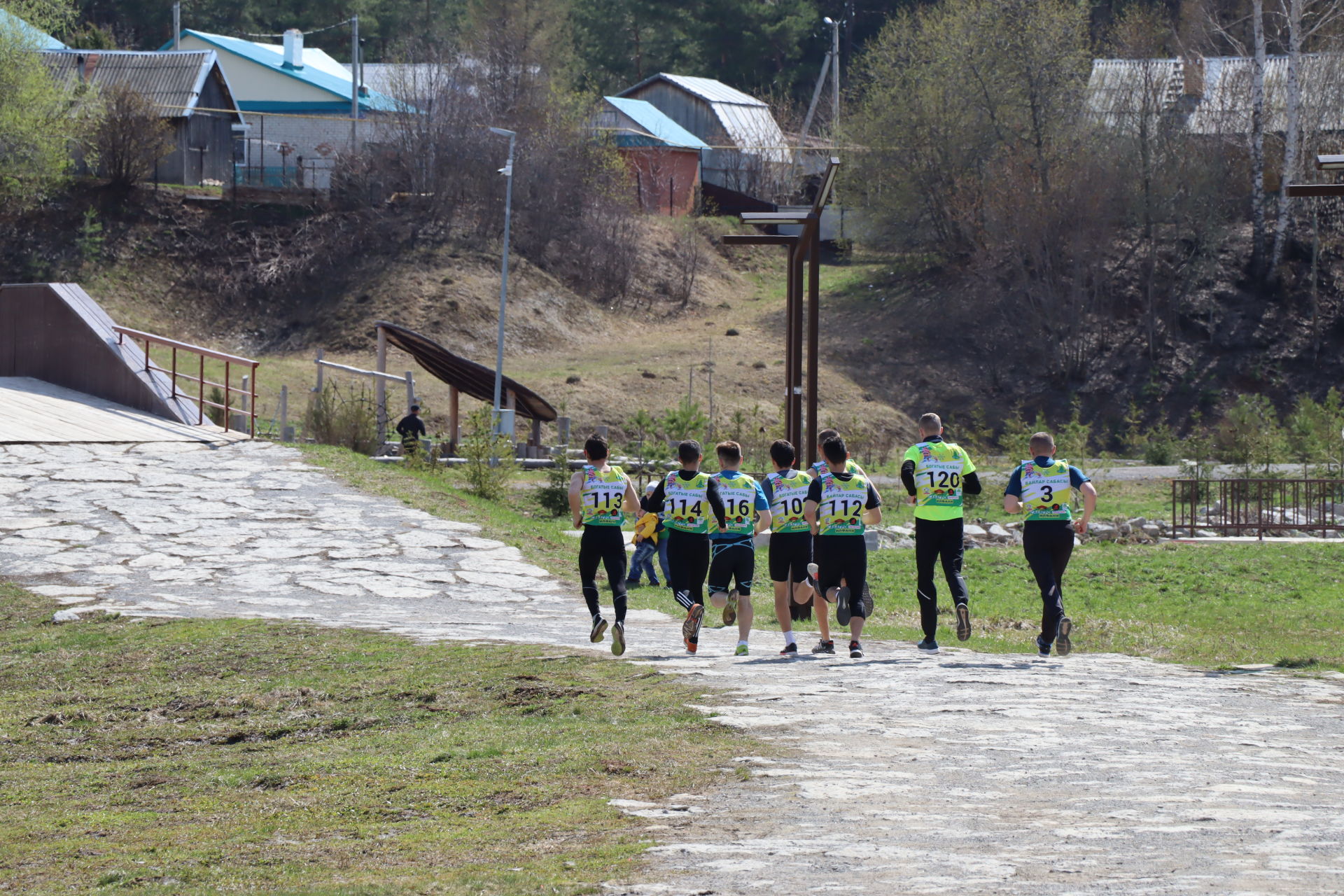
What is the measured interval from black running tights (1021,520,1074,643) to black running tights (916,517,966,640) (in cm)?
52

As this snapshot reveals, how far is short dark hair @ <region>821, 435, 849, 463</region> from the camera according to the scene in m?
10.1

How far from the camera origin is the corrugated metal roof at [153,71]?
48.3 m

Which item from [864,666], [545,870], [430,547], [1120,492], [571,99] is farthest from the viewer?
[571,99]

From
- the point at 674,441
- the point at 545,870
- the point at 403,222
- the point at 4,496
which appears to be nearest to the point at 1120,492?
the point at 674,441

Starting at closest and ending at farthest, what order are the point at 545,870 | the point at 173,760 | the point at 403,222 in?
the point at 545,870
the point at 173,760
the point at 403,222

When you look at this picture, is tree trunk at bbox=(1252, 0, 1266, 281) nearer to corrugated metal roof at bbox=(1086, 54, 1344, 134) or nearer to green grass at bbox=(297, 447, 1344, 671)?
corrugated metal roof at bbox=(1086, 54, 1344, 134)

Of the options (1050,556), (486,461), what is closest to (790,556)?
(1050,556)

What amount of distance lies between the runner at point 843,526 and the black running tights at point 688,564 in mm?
798

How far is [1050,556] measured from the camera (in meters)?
10.4

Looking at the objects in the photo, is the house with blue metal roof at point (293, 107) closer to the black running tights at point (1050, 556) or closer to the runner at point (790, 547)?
the runner at point (790, 547)

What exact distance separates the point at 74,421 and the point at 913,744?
54.4 ft

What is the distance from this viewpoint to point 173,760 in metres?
7.14

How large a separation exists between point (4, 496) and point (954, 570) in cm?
1163

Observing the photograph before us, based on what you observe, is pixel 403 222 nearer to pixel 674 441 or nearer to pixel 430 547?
pixel 674 441
